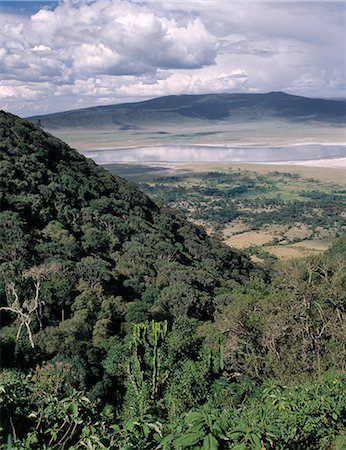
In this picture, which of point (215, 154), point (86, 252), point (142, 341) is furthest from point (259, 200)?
point (142, 341)

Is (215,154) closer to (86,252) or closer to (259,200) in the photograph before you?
(259,200)

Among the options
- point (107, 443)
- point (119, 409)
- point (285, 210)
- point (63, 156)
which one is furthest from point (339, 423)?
point (285, 210)

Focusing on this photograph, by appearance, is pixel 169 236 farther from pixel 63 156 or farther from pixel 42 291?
pixel 42 291

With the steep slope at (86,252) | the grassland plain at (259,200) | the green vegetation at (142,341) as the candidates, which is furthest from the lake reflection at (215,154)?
the green vegetation at (142,341)

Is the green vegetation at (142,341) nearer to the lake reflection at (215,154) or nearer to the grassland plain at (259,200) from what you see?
the grassland plain at (259,200)

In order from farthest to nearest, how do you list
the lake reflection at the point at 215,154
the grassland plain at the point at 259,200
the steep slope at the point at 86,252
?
the lake reflection at the point at 215,154 → the grassland plain at the point at 259,200 → the steep slope at the point at 86,252

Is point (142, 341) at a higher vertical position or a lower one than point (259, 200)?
higher

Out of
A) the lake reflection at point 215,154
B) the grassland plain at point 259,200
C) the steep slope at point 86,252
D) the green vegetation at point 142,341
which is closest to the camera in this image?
the green vegetation at point 142,341
